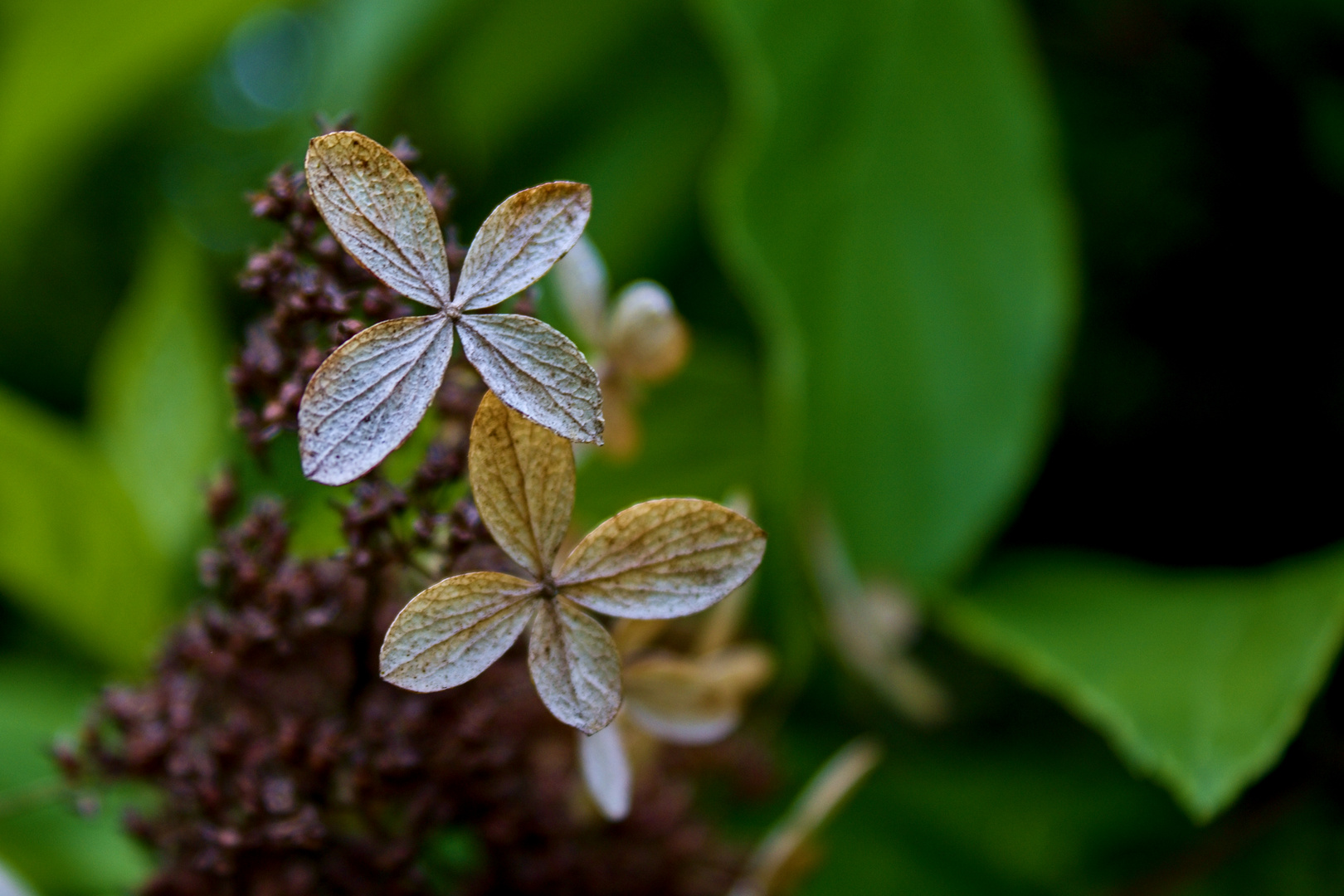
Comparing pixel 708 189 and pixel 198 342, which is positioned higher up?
pixel 198 342

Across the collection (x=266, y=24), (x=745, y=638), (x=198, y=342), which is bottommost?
(x=745, y=638)

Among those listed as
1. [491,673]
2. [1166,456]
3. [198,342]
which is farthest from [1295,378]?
[198,342]

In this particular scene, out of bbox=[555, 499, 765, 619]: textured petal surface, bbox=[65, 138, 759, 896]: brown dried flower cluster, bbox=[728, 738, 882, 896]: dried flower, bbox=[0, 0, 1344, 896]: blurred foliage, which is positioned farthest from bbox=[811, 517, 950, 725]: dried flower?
bbox=[555, 499, 765, 619]: textured petal surface

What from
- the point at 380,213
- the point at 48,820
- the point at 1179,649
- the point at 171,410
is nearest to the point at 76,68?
the point at 171,410

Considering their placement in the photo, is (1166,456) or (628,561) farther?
(1166,456)

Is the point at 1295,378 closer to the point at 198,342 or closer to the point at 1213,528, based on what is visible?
the point at 1213,528

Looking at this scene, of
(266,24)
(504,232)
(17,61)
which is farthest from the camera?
(266,24)

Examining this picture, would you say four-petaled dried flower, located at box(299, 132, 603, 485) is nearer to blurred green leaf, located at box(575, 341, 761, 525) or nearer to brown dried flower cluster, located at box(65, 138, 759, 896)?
brown dried flower cluster, located at box(65, 138, 759, 896)
